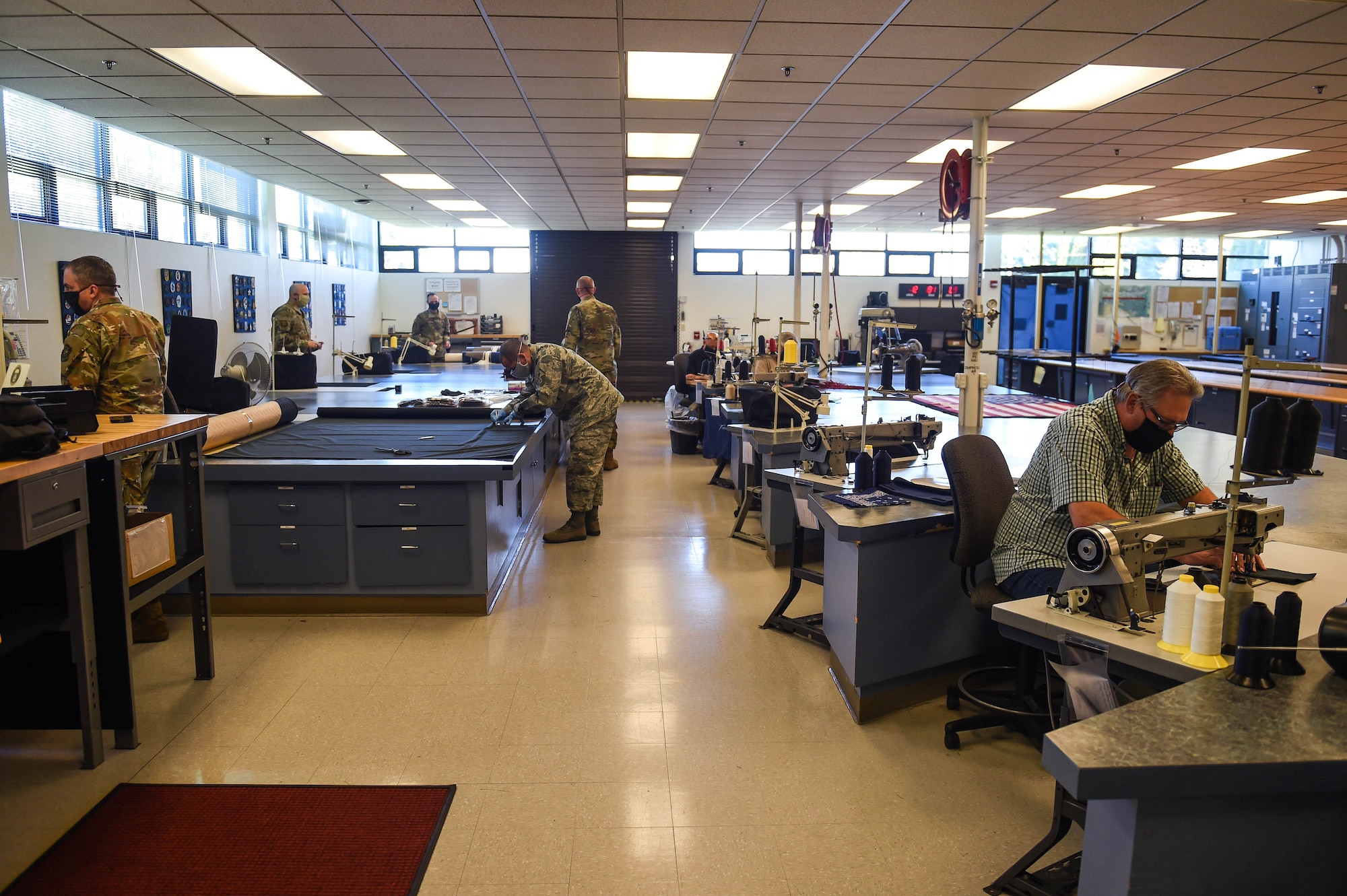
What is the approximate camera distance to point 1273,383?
8.61m

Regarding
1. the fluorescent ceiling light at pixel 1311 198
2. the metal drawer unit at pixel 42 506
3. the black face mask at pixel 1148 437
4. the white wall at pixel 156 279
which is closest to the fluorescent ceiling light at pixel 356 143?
the white wall at pixel 156 279

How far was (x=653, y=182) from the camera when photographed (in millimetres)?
9516

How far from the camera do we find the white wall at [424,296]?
15.1 meters

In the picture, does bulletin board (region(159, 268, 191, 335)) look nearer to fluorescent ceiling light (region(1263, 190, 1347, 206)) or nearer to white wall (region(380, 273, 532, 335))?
white wall (region(380, 273, 532, 335))

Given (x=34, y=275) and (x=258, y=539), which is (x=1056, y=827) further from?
(x=34, y=275)

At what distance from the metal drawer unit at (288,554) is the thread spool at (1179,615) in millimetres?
3406

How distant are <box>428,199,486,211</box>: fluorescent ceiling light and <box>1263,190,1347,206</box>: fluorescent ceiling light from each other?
9.81 m

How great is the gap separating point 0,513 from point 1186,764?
8.91 ft

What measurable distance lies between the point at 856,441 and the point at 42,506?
3.07 m

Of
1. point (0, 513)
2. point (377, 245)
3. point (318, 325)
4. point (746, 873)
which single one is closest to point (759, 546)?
point (746, 873)

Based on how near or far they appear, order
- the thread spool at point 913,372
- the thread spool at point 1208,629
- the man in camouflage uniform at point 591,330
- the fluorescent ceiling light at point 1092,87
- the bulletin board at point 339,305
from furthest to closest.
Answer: the bulletin board at point 339,305
the man in camouflage uniform at point 591,330
the fluorescent ceiling light at point 1092,87
the thread spool at point 913,372
the thread spool at point 1208,629

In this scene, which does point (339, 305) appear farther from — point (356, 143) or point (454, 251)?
point (356, 143)

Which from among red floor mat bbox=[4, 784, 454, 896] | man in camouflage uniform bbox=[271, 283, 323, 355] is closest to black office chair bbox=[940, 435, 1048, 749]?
red floor mat bbox=[4, 784, 454, 896]

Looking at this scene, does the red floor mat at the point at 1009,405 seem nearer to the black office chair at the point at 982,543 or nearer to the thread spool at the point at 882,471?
the thread spool at the point at 882,471
